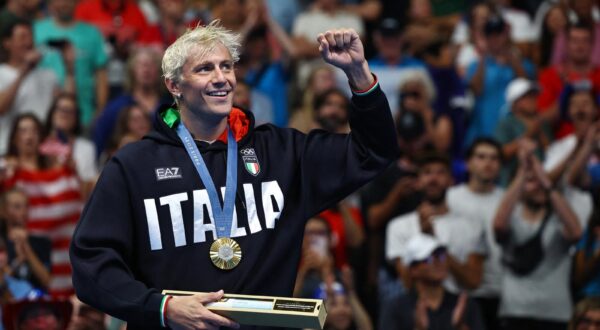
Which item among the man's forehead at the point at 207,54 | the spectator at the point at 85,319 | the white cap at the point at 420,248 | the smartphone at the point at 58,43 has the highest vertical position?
the man's forehead at the point at 207,54

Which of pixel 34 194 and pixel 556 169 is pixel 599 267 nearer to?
pixel 556 169

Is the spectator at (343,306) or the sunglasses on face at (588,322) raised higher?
the spectator at (343,306)

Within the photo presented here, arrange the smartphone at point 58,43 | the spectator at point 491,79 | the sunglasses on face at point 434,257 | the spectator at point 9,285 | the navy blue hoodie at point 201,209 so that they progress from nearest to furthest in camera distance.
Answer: the navy blue hoodie at point 201,209
the sunglasses on face at point 434,257
the spectator at point 9,285
the smartphone at point 58,43
the spectator at point 491,79

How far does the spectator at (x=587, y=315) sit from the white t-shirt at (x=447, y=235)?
1.13 m

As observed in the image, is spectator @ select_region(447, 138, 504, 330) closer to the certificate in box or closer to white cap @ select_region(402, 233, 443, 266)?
white cap @ select_region(402, 233, 443, 266)

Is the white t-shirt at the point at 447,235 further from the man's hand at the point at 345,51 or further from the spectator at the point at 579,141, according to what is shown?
the man's hand at the point at 345,51

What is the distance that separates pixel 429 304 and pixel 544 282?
1205 mm

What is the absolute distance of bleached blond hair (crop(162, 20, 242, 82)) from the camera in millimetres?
5254

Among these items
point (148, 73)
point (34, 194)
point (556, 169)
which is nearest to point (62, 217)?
point (34, 194)

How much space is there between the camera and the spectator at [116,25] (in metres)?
12.6

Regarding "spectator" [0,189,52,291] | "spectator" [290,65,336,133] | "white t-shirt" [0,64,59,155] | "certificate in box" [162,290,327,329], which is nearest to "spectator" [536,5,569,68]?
"spectator" [290,65,336,133]

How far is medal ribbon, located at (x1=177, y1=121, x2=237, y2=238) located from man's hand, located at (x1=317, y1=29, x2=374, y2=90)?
590 mm

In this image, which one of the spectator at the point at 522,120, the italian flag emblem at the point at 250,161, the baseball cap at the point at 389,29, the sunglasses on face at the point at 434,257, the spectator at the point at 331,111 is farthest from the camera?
the baseball cap at the point at 389,29

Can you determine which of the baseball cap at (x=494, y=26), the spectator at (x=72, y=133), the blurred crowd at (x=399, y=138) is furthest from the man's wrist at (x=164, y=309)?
the baseball cap at (x=494, y=26)
